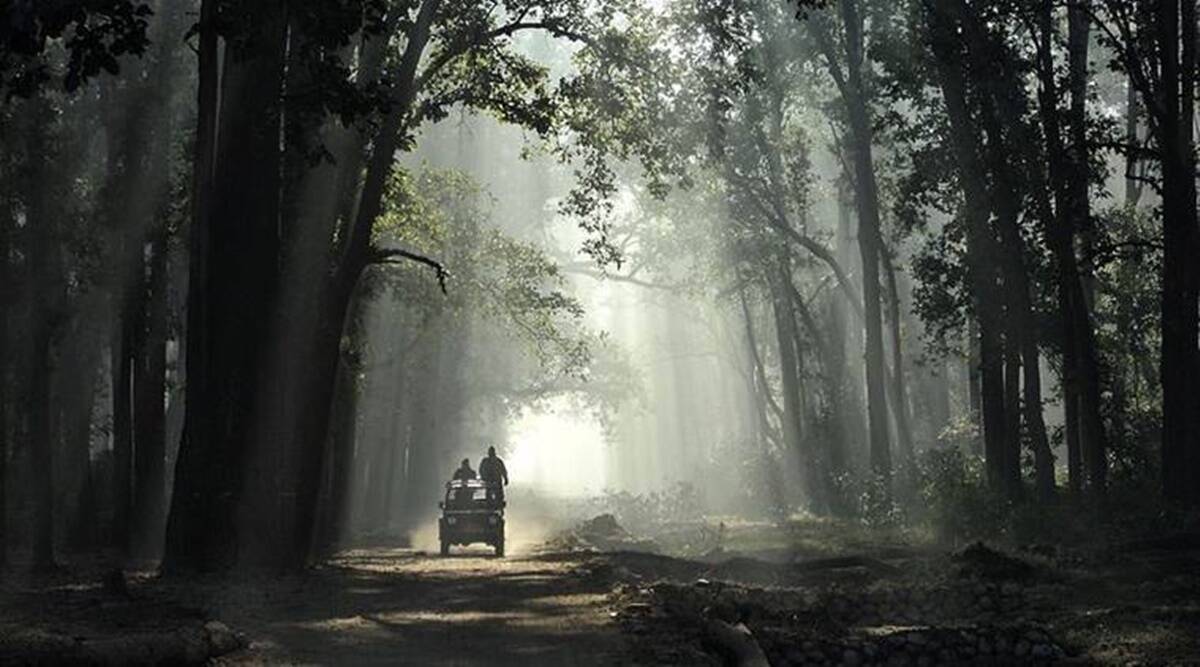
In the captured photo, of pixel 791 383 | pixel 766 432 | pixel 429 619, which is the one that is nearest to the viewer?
pixel 429 619

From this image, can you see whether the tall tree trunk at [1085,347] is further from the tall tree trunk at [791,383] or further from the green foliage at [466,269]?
the tall tree trunk at [791,383]

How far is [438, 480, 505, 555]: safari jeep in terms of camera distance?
3192cm

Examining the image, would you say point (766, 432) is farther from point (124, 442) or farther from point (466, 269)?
point (124, 442)

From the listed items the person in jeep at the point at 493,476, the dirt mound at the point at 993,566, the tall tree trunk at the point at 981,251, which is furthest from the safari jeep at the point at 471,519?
the dirt mound at the point at 993,566

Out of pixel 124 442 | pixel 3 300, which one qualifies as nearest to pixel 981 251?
pixel 124 442

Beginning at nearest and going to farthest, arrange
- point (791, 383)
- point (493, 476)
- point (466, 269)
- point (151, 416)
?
1. point (151, 416)
2. point (493, 476)
3. point (466, 269)
4. point (791, 383)

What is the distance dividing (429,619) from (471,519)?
53.7 feet

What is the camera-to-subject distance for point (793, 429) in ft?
180

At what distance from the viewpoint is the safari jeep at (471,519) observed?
Result: 105 feet

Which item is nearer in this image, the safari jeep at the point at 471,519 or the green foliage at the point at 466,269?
the green foliage at the point at 466,269

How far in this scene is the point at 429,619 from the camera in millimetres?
15852

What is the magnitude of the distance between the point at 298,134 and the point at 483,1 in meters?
11.6

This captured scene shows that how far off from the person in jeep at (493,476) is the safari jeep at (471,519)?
13cm

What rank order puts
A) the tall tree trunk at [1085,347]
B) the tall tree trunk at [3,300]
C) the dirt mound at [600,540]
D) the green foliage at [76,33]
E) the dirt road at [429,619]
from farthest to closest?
1. the dirt mound at [600,540]
2. the tall tree trunk at [3,300]
3. the tall tree trunk at [1085,347]
4. the dirt road at [429,619]
5. the green foliage at [76,33]
